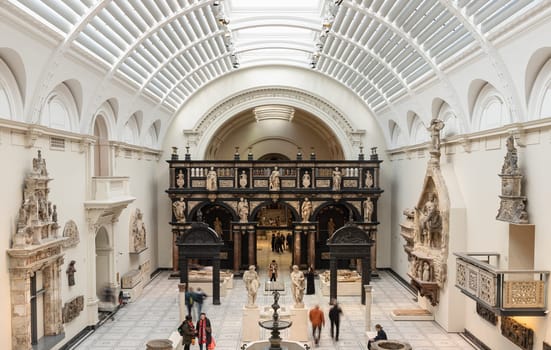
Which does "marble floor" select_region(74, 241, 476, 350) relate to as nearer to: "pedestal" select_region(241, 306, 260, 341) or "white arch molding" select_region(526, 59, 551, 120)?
"pedestal" select_region(241, 306, 260, 341)

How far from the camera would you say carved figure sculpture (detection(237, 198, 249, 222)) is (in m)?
21.4

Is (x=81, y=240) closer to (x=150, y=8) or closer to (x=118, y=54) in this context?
(x=118, y=54)

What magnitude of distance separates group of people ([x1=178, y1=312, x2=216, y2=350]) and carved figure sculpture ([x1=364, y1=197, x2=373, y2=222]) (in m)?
11.3

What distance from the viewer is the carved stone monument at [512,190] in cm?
1045

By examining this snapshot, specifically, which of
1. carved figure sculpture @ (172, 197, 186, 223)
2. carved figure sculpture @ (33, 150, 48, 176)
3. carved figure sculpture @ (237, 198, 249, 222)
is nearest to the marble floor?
carved figure sculpture @ (172, 197, 186, 223)

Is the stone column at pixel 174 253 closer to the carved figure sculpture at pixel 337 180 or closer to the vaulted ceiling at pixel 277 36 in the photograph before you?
the vaulted ceiling at pixel 277 36

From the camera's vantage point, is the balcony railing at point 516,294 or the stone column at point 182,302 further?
the stone column at point 182,302

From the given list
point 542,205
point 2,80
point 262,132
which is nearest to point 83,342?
point 2,80

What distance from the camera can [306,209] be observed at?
21.5 meters

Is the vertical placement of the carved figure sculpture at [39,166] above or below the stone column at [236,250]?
above

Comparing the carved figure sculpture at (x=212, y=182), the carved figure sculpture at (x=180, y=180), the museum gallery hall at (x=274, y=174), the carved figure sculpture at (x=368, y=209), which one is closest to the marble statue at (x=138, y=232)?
the museum gallery hall at (x=274, y=174)

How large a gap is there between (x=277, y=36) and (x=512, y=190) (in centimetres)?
1210

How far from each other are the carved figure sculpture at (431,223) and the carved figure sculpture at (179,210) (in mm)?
10338

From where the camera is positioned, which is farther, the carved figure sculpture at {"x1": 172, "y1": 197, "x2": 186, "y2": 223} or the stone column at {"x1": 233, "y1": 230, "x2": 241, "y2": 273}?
the stone column at {"x1": 233, "y1": 230, "x2": 241, "y2": 273}
